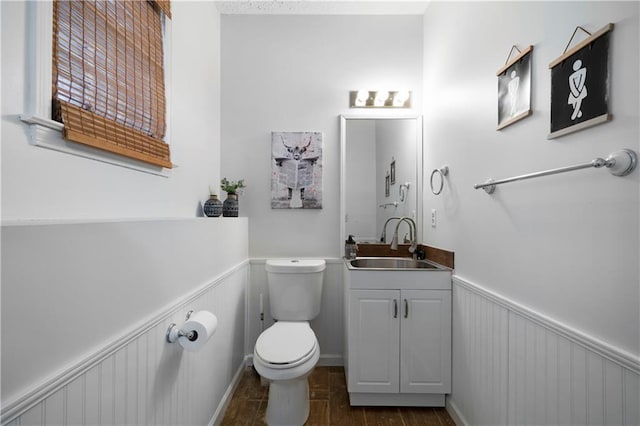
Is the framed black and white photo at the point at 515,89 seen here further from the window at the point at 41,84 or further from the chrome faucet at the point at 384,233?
the window at the point at 41,84

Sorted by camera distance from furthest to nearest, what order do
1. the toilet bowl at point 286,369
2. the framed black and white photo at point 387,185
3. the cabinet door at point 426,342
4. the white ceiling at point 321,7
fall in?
the framed black and white photo at point 387,185 → the white ceiling at point 321,7 → the cabinet door at point 426,342 → the toilet bowl at point 286,369

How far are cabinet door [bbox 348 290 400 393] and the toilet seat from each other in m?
0.30

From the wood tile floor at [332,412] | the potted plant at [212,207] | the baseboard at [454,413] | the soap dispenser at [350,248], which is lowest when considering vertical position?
the wood tile floor at [332,412]

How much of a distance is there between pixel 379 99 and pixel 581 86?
4.96 feet

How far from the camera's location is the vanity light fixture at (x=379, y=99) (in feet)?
7.36

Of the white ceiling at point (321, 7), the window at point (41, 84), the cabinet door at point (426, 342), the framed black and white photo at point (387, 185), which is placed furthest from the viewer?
the framed black and white photo at point (387, 185)

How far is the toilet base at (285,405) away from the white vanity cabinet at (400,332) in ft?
1.17

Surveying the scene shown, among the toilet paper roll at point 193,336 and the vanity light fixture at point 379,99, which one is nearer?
the toilet paper roll at point 193,336

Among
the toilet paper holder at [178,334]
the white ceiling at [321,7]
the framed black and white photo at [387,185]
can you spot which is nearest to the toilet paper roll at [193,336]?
the toilet paper holder at [178,334]

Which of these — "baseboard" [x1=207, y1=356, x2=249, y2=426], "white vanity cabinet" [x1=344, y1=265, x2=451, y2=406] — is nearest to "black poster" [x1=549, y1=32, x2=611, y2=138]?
"white vanity cabinet" [x1=344, y1=265, x2=451, y2=406]

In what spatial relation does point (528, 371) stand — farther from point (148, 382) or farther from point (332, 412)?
point (148, 382)

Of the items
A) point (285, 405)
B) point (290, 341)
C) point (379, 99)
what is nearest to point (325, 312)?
point (290, 341)

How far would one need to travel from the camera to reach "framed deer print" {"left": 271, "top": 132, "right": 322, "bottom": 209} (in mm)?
2273

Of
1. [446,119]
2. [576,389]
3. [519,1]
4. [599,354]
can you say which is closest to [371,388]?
[576,389]
